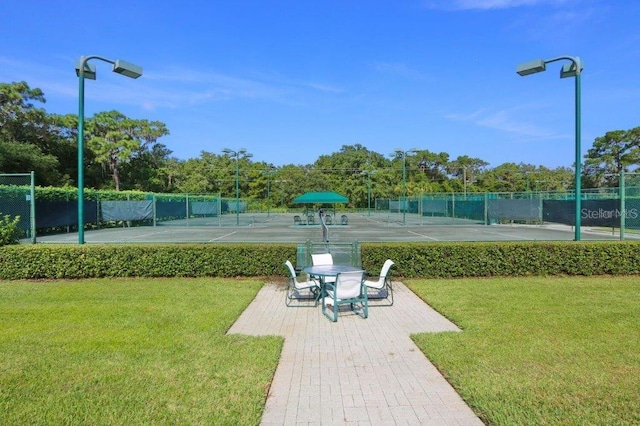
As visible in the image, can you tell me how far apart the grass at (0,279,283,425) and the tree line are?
2412cm

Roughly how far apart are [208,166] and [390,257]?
58.3m

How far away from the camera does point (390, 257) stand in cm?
967

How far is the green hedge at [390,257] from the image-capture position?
9688 mm

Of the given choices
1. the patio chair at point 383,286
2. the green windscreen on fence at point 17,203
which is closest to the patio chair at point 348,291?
the patio chair at point 383,286

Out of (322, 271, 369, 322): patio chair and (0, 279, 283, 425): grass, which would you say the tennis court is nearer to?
(322, 271, 369, 322): patio chair

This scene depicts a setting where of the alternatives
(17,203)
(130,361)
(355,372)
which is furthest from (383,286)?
(17,203)

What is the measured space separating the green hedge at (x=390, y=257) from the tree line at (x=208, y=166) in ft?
68.7

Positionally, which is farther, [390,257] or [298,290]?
[390,257]

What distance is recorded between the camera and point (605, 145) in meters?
53.0

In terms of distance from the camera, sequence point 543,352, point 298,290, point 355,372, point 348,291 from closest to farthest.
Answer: point 355,372, point 543,352, point 348,291, point 298,290

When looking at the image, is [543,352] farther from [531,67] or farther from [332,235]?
[332,235]

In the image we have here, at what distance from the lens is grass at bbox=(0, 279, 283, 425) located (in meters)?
3.54

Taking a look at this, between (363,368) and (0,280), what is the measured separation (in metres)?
8.76

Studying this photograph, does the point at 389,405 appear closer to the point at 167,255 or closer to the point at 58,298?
the point at 58,298
